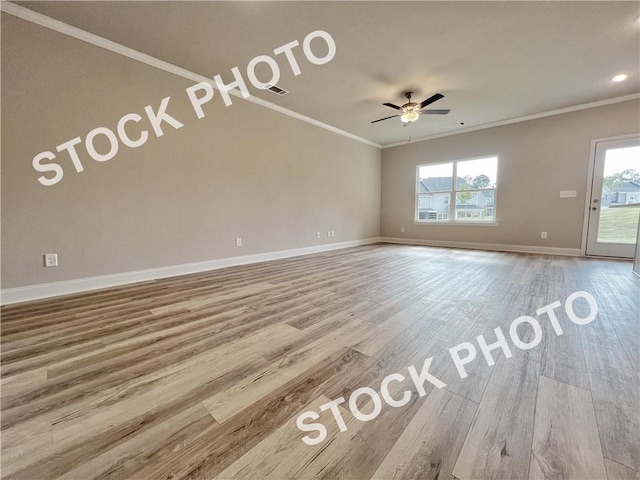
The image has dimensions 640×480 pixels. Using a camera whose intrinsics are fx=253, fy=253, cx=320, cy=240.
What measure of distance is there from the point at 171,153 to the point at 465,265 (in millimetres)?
4616

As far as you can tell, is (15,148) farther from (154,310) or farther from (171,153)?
(154,310)

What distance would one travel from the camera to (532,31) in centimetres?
272

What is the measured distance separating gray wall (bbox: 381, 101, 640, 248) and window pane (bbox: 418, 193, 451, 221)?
0.96ft

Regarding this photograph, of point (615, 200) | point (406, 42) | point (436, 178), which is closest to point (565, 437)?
point (406, 42)

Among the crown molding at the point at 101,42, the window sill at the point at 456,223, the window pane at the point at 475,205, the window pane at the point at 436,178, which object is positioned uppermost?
the crown molding at the point at 101,42

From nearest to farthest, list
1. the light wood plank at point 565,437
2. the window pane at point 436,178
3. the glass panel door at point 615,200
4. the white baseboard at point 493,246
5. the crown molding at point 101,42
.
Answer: the light wood plank at point 565,437 → the crown molding at point 101,42 → the glass panel door at point 615,200 → the white baseboard at point 493,246 → the window pane at point 436,178

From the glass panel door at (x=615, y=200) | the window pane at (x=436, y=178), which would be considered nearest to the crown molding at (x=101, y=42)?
the window pane at (x=436, y=178)

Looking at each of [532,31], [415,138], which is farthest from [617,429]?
[415,138]

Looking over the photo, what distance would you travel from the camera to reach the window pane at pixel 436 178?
6.33m

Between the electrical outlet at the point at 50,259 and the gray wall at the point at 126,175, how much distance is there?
41mm

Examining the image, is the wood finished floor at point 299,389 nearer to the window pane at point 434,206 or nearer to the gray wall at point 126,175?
the gray wall at point 126,175

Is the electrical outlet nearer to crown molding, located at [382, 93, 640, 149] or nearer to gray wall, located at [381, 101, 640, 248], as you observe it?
gray wall, located at [381, 101, 640, 248]

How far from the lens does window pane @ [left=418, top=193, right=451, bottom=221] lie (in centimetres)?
645

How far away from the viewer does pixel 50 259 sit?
8.54 ft
